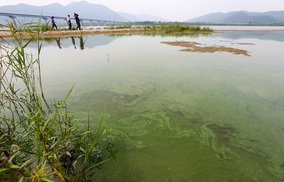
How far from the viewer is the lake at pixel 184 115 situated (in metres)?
1.15

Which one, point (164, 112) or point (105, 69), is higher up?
point (105, 69)

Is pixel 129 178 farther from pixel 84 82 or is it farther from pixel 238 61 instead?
pixel 238 61

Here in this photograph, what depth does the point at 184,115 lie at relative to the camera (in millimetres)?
1824

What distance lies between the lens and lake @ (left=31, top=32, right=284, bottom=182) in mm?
1149

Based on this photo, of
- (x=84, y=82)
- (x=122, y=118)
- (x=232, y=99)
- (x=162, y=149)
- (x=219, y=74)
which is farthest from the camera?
(x=219, y=74)

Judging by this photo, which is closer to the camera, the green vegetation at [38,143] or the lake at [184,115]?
the green vegetation at [38,143]

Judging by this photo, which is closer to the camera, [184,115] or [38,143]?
[38,143]

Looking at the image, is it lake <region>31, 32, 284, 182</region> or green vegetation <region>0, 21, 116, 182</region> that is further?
lake <region>31, 32, 284, 182</region>

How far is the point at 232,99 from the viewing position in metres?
2.13

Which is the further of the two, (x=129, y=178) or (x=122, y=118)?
(x=122, y=118)

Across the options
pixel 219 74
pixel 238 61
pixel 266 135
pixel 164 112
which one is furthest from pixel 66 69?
pixel 238 61

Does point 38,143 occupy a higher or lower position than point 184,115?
higher

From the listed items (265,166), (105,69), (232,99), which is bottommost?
(265,166)

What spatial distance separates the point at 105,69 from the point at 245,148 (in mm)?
3008
